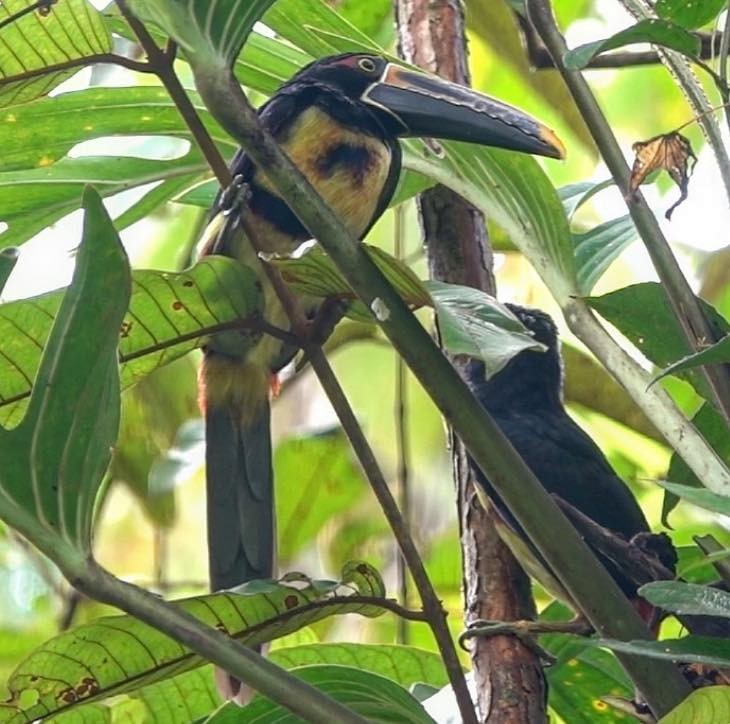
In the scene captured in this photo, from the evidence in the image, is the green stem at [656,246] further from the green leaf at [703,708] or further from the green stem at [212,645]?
the green stem at [212,645]

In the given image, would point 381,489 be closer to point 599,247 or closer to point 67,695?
point 67,695

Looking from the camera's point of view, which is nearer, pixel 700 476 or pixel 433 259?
pixel 700 476

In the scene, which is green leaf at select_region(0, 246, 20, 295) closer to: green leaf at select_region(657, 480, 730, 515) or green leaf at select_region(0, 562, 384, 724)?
green leaf at select_region(0, 562, 384, 724)

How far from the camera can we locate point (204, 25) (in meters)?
0.90

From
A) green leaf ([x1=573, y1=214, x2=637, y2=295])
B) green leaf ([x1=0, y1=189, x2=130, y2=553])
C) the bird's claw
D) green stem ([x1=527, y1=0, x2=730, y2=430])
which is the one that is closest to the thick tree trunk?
the bird's claw

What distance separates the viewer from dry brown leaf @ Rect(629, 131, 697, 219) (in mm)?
1151

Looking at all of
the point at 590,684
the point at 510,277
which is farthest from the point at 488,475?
the point at 510,277

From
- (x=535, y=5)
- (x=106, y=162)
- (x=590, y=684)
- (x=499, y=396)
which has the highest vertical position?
(x=106, y=162)

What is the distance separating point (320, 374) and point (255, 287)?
133 millimetres

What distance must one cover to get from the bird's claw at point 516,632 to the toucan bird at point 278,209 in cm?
37

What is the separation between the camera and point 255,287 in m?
1.23

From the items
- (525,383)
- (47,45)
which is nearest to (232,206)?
(47,45)

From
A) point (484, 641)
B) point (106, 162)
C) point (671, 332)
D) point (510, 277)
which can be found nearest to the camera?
point (671, 332)

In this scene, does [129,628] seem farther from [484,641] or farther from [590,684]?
[590,684]
